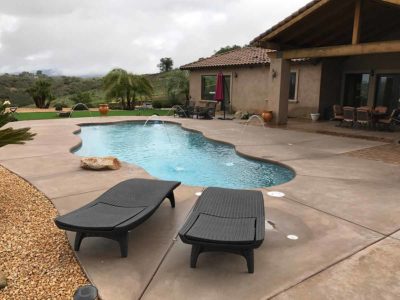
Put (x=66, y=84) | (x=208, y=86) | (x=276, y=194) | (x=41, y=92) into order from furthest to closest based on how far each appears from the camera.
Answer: (x=66, y=84)
(x=41, y=92)
(x=208, y=86)
(x=276, y=194)

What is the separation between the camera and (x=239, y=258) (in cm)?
350

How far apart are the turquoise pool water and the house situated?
5254 millimetres

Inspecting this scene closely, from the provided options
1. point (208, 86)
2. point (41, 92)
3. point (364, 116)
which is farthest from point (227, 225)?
point (41, 92)

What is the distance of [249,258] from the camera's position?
3.17 m

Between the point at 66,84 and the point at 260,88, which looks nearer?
the point at 260,88

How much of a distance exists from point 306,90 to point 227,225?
51.9ft

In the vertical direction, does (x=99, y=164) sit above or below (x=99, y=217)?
below

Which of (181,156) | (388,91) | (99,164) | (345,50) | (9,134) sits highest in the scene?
(345,50)

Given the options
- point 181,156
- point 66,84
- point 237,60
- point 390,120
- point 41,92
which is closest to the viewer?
point 181,156

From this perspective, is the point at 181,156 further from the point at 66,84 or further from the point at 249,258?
the point at 66,84

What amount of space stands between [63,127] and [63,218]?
11686 millimetres

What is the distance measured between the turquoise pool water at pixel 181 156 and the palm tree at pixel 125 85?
7.53m

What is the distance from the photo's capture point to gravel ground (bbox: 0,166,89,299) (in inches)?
116

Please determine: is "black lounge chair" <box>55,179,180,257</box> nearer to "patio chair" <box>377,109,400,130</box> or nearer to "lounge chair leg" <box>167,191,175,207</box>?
"lounge chair leg" <box>167,191,175,207</box>
